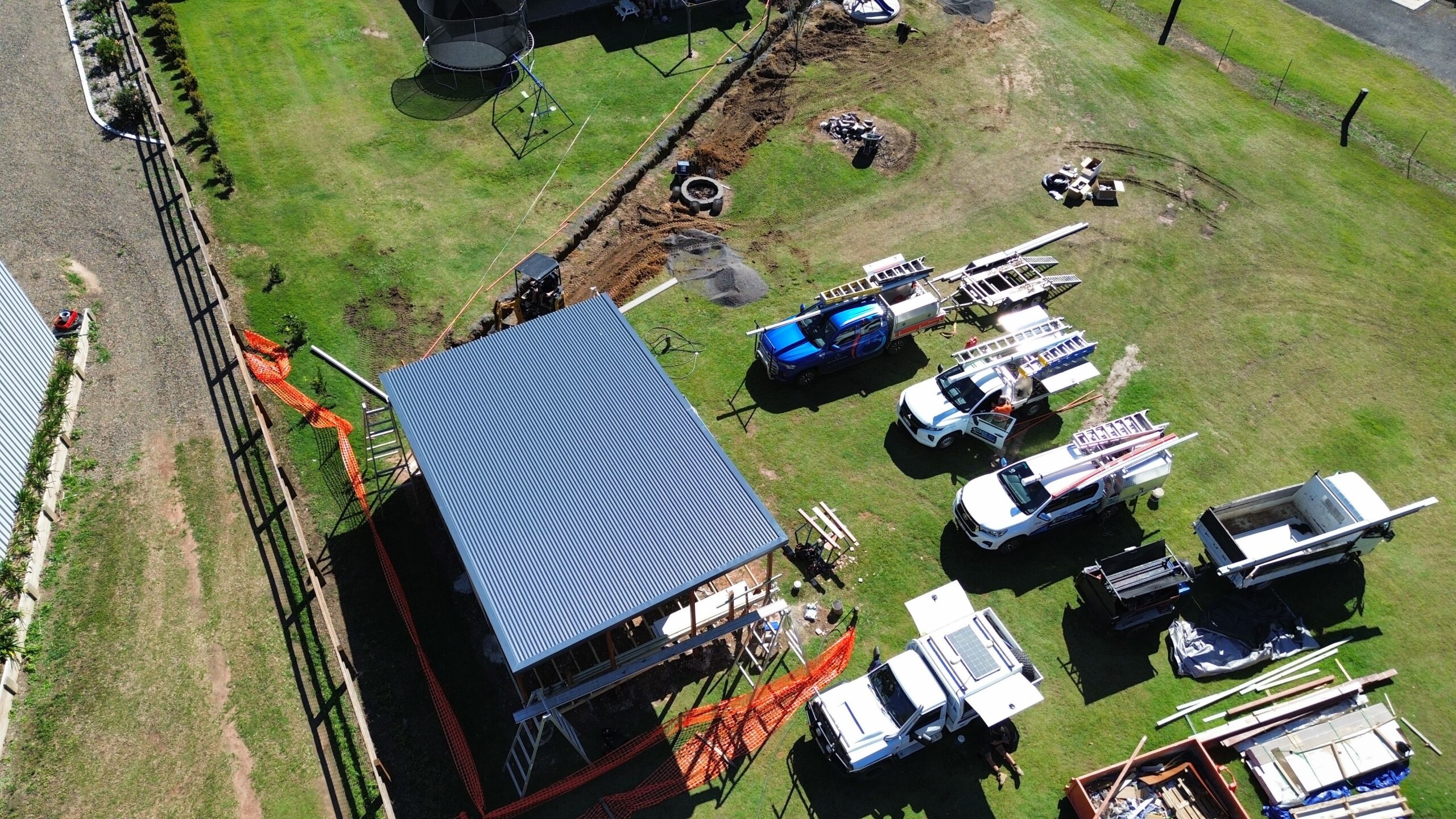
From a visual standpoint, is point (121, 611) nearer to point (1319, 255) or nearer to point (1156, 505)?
point (1156, 505)

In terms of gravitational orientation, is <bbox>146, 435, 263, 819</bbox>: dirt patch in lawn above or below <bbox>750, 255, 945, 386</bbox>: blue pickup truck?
below

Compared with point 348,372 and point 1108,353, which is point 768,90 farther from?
point 348,372

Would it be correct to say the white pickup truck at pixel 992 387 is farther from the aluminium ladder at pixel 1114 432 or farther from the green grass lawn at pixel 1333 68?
the green grass lawn at pixel 1333 68

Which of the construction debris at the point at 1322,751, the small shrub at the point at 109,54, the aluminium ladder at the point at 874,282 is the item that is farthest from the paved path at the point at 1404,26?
the small shrub at the point at 109,54

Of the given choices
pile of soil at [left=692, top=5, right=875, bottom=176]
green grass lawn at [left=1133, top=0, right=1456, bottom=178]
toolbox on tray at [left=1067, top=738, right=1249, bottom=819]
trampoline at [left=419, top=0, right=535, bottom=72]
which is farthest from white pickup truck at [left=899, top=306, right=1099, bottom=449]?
trampoline at [left=419, top=0, right=535, bottom=72]

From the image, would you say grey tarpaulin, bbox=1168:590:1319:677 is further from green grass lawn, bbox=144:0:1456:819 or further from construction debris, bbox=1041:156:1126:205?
construction debris, bbox=1041:156:1126:205
